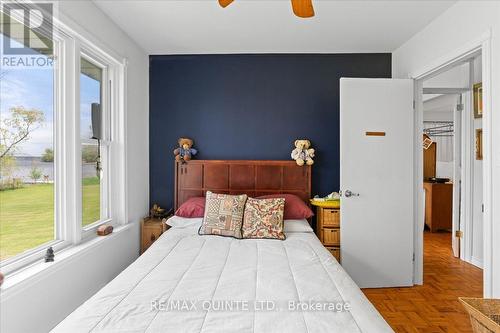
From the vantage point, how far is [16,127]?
1899 mm

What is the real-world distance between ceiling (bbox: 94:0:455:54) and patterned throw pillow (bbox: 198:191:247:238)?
5.50ft

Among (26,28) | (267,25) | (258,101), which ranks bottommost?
(258,101)

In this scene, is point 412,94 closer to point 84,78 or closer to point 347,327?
point 347,327

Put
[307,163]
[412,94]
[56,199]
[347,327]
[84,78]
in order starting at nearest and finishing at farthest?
[347,327]
[56,199]
[84,78]
[412,94]
[307,163]

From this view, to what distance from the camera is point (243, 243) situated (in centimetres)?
268

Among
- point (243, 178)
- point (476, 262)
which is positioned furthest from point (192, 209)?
point (476, 262)

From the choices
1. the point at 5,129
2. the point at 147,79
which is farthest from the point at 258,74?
the point at 5,129

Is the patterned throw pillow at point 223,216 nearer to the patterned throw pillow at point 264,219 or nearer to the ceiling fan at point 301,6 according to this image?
the patterned throw pillow at point 264,219

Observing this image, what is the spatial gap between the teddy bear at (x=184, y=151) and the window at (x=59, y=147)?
26.0 inches

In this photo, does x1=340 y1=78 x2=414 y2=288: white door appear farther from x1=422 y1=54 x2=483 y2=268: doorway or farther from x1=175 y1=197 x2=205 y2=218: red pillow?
x1=175 y1=197 x2=205 y2=218: red pillow

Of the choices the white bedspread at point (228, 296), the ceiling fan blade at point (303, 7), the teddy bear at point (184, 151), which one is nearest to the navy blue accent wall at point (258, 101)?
the teddy bear at point (184, 151)

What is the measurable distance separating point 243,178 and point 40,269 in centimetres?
217

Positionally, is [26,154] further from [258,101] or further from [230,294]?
[258,101]

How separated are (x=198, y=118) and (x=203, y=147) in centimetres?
36
